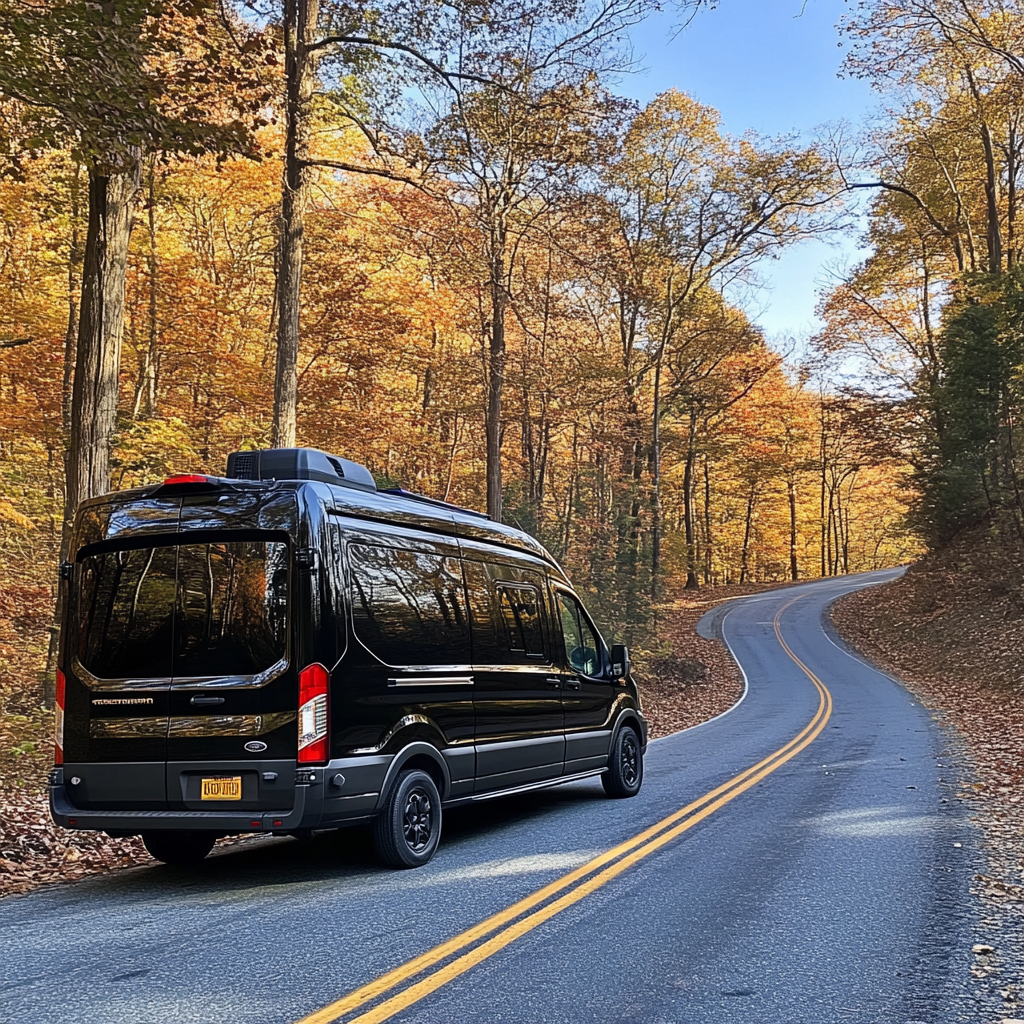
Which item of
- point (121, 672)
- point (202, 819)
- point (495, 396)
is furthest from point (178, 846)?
point (495, 396)

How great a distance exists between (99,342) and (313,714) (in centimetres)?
732

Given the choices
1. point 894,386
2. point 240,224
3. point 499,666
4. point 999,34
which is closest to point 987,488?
point 894,386

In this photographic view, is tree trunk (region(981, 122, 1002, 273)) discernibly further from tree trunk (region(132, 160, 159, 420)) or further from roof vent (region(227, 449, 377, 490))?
roof vent (region(227, 449, 377, 490))

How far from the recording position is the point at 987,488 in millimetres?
30406

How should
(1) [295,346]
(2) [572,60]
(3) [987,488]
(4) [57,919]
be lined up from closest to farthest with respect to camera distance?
(4) [57,919] < (1) [295,346] < (2) [572,60] < (3) [987,488]

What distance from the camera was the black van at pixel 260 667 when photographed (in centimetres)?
566

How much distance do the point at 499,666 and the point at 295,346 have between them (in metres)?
8.40

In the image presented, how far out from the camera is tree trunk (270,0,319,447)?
1374cm

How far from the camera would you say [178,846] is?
6598mm

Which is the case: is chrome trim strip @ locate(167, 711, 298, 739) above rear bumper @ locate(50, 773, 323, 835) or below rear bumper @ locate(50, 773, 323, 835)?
above

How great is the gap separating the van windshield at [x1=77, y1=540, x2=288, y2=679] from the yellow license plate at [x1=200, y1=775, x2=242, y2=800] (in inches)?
25.3

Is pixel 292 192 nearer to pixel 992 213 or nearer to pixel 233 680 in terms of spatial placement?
pixel 233 680

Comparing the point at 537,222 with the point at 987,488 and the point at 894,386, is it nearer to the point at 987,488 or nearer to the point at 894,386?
the point at 987,488

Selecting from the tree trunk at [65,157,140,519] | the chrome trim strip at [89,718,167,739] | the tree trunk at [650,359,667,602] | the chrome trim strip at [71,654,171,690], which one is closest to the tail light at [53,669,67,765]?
the chrome trim strip at [71,654,171,690]
